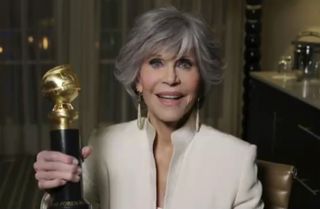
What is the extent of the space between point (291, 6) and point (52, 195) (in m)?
3.46

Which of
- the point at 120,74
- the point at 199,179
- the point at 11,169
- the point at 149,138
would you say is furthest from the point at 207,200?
the point at 11,169

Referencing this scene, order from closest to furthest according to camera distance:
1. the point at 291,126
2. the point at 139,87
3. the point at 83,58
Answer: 1. the point at 139,87
2. the point at 291,126
3. the point at 83,58

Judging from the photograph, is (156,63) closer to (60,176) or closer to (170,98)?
(170,98)

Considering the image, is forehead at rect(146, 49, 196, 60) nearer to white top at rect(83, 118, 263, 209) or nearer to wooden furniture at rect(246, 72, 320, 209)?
white top at rect(83, 118, 263, 209)

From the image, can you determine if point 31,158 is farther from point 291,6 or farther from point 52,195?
point 52,195

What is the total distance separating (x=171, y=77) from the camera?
1117mm

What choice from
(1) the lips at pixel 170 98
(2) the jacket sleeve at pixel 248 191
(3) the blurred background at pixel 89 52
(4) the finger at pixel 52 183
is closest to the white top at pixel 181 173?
(2) the jacket sleeve at pixel 248 191

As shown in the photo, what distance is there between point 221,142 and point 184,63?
0.21 meters

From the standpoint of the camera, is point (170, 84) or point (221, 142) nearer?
point (170, 84)

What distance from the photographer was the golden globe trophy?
79 cm

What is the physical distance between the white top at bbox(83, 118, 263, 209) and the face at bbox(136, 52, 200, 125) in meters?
0.09

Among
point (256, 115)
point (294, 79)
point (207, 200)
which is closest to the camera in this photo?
point (207, 200)

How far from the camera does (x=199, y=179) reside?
1196 mm

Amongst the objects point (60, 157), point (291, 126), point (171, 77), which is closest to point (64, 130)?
point (60, 157)
